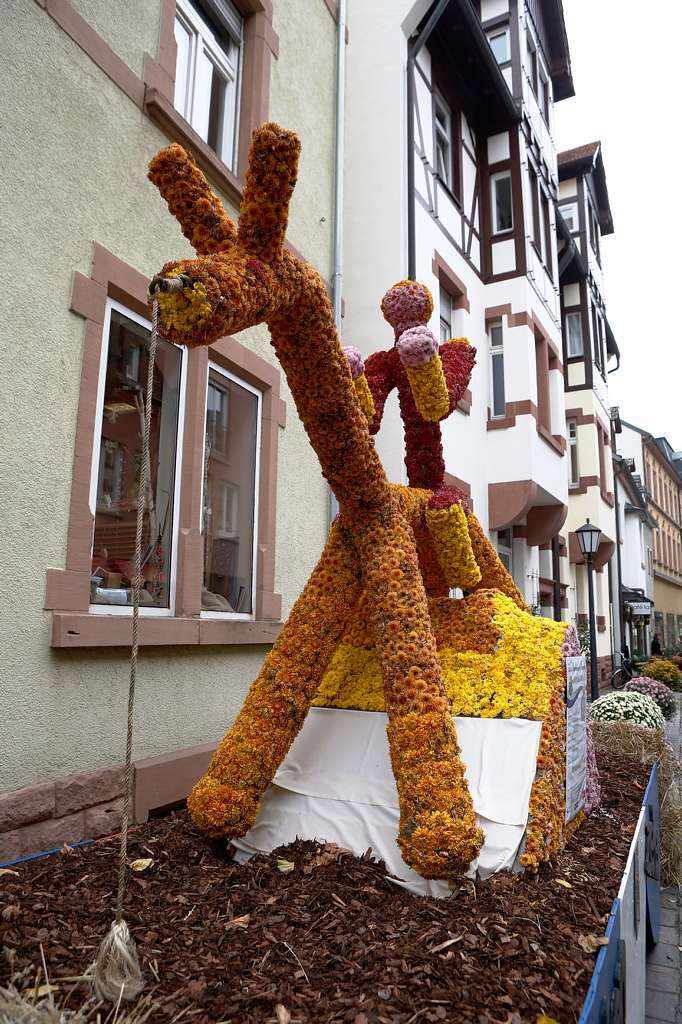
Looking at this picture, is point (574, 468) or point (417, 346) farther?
point (574, 468)

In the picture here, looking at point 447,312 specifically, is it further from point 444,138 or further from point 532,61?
point 532,61

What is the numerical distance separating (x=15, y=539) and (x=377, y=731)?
81.2 inches

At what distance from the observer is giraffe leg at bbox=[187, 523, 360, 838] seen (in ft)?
11.0

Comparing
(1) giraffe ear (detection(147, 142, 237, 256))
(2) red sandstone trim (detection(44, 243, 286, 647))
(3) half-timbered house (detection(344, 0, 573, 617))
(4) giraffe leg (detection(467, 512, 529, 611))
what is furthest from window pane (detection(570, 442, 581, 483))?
(1) giraffe ear (detection(147, 142, 237, 256))

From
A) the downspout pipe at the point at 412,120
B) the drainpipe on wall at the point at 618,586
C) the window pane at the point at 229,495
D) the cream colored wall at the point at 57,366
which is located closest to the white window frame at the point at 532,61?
the downspout pipe at the point at 412,120

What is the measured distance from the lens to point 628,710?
23.7ft

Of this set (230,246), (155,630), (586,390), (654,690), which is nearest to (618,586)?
(586,390)

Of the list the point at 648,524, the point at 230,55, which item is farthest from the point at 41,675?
the point at 648,524

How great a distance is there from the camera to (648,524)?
31672mm

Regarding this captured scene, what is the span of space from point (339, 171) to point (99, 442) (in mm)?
4377

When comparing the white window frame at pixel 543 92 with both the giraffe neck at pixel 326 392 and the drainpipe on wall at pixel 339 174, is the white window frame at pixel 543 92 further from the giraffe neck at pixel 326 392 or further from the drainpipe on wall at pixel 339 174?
the giraffe neck at pixel 326 392

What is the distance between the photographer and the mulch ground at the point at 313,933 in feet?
7.15

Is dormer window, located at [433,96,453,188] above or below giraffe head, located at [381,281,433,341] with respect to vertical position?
above

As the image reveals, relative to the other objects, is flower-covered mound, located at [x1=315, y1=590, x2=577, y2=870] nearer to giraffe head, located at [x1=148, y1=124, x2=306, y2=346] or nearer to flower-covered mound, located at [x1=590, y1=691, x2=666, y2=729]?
giraffe head, located at [x1=148, y1=124, x2=306, y2=346]
